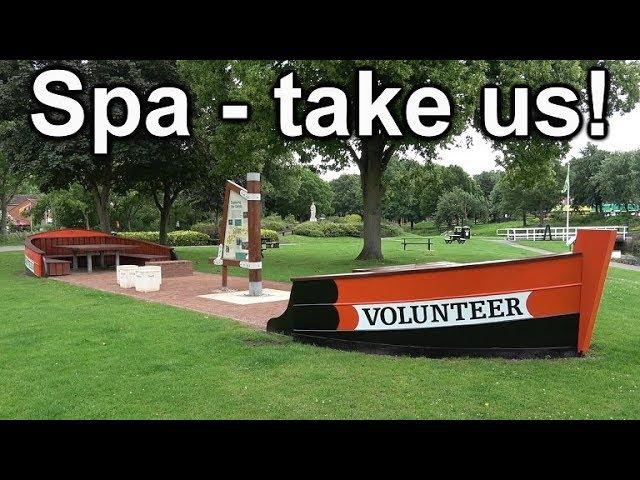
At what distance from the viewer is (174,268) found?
632 inches

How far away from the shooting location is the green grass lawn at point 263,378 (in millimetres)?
5062

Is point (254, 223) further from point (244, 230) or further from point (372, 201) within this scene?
point (372, 201)

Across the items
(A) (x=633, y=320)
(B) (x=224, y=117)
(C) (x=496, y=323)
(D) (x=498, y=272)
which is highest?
(B) (x=224, y=117)

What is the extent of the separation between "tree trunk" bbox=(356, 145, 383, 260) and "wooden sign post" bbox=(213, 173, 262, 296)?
8477mm

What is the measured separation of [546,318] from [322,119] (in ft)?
22.2

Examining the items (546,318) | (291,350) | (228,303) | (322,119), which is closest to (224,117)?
(322,119)

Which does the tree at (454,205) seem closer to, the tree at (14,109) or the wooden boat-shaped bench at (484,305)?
the tree at (14,109)

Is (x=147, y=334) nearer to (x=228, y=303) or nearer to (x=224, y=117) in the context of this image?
(x=228, y=303)

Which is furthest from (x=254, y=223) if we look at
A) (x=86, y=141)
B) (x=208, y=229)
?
(x=208, y=229)

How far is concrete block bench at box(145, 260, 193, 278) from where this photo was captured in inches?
623

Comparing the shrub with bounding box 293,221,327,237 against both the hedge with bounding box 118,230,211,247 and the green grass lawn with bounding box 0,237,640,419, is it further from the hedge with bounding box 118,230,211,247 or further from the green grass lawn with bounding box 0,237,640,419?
the green grass lawn with bounding box 0,237,640,419

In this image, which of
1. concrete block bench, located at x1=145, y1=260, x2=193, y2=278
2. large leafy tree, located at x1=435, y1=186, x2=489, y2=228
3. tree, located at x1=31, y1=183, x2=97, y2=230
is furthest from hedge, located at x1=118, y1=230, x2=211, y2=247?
large leafy tree, located at x1=435, y1=186, x2=489, y2=228

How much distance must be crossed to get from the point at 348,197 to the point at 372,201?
202 feet

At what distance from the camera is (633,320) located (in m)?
9.67
